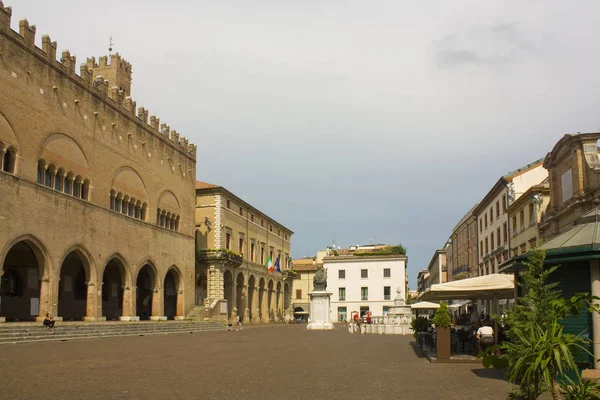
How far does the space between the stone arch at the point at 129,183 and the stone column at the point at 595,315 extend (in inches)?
1191

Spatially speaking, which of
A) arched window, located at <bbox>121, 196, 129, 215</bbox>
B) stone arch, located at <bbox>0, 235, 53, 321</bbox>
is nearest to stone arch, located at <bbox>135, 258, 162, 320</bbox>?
arched window, located at <bbox>121, 196, 129, 215</bbox>

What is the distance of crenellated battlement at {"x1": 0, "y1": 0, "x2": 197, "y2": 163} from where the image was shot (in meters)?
28.0

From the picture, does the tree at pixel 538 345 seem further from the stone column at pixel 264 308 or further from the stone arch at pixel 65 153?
the stone column at pixel 264 308

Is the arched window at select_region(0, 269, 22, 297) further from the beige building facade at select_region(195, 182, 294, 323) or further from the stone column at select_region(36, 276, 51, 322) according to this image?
the beige building facade at select_region(195, 182, 294, 323)

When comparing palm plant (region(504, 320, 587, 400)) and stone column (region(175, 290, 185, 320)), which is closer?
palm plant (region(504, 320, 587, 400))

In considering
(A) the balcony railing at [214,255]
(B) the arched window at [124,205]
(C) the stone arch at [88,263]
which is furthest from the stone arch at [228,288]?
(C) the stone arch at [88,263]

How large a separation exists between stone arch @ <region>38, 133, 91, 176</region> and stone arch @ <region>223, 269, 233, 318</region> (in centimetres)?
2159

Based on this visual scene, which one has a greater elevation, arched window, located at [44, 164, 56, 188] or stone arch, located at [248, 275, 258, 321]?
arched window, located at [44, 164, 56, 188]

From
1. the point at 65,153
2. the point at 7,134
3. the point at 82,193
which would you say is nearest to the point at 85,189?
the point at 82,193

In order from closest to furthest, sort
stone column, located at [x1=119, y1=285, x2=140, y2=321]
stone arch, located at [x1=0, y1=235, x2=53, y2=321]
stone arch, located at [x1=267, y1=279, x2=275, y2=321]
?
stone arch, located at [x1=0, y1=235, x2=53, y2=321] → stone column, located at [x1=119, y1=285, x2=140, y2=321] → stone arch, located at [x1=267, y1=279, x2=275, y2=321]

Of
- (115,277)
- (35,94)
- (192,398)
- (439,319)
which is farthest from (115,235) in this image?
(192,398)

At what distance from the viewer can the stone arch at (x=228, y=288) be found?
52.0 m

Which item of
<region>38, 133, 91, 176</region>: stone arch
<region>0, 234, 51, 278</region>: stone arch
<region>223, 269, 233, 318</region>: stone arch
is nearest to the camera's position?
<region>0, 234, 51, 278</region>: stone arch

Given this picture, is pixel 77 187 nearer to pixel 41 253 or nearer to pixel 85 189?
pixel 85 189
